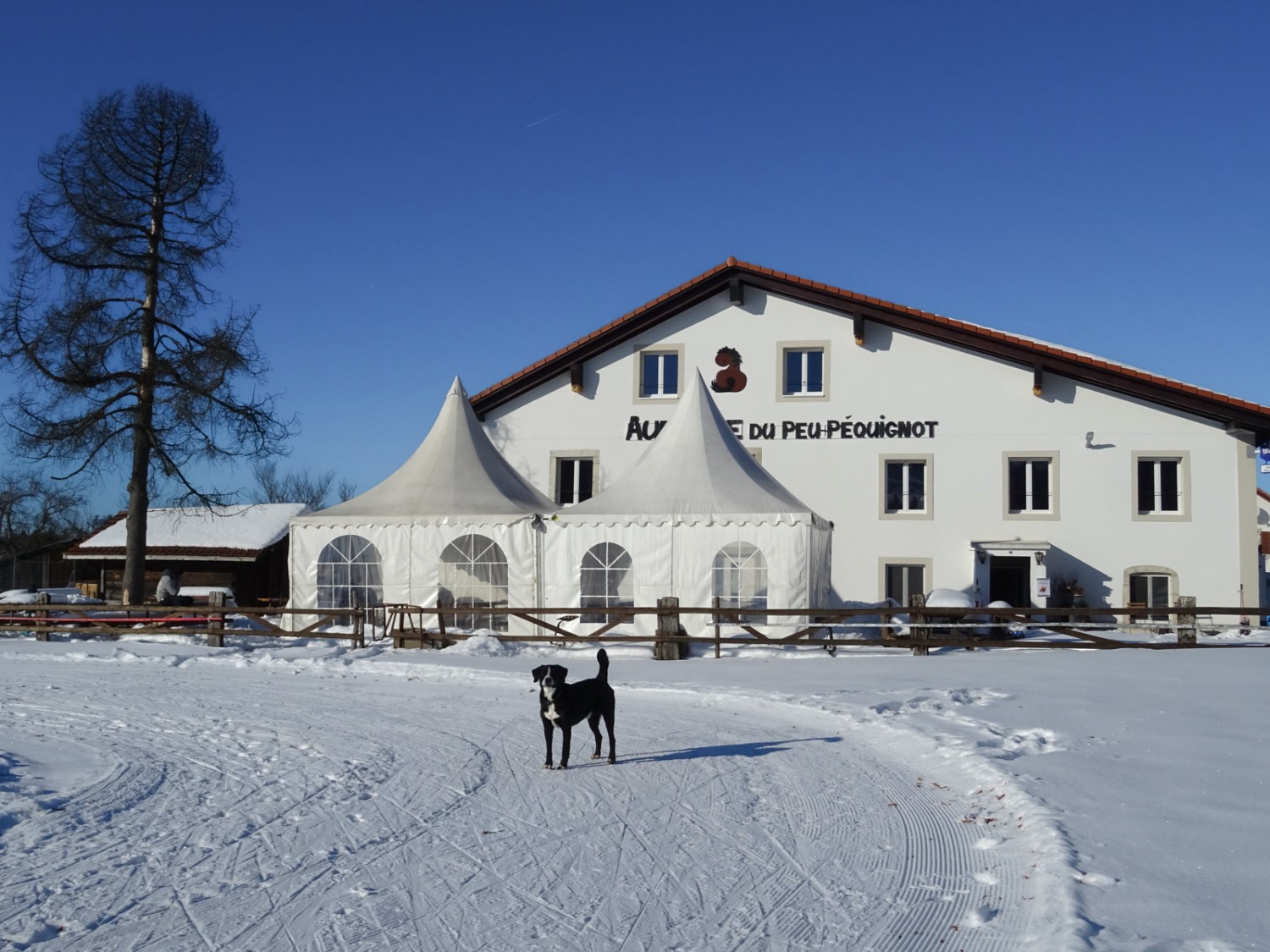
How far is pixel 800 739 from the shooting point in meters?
10.4

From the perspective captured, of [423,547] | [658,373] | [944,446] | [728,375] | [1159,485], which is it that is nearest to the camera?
[423,547]

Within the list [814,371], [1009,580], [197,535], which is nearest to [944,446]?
[1009,580]

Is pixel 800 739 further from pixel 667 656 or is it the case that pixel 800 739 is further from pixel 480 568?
pixel 480 568

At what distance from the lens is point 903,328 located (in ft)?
96.1

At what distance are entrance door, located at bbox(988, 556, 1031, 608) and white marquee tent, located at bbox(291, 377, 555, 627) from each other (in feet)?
39.6

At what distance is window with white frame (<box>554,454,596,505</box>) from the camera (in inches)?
1230

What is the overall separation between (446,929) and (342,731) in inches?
242

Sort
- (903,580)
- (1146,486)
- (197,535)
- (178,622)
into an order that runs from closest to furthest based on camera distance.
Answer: (178,622) < (1146,486) < (903,580) < (197,535)

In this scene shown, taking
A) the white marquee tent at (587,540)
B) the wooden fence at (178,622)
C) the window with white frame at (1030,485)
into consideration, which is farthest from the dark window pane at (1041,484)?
the wooden fence at (178,622)

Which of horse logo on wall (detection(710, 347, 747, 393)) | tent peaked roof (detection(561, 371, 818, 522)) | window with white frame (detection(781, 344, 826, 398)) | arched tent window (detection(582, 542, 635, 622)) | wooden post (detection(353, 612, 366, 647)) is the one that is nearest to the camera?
wooden post (detection(353, 612, 366, 647))

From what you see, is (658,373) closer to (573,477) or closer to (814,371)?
(573,477)

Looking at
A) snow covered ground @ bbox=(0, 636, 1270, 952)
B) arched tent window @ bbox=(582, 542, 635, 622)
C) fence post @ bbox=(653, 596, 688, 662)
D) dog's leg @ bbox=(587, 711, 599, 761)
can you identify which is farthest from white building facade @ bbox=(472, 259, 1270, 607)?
dog's leg @ bbox=(587, 711, 599, 761)

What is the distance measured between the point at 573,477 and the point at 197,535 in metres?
13.3

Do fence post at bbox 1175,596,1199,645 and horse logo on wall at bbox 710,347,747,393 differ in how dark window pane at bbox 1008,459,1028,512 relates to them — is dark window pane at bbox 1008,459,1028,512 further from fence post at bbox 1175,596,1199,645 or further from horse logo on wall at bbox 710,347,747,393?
fence post at bbox 1175,596,1199,645
